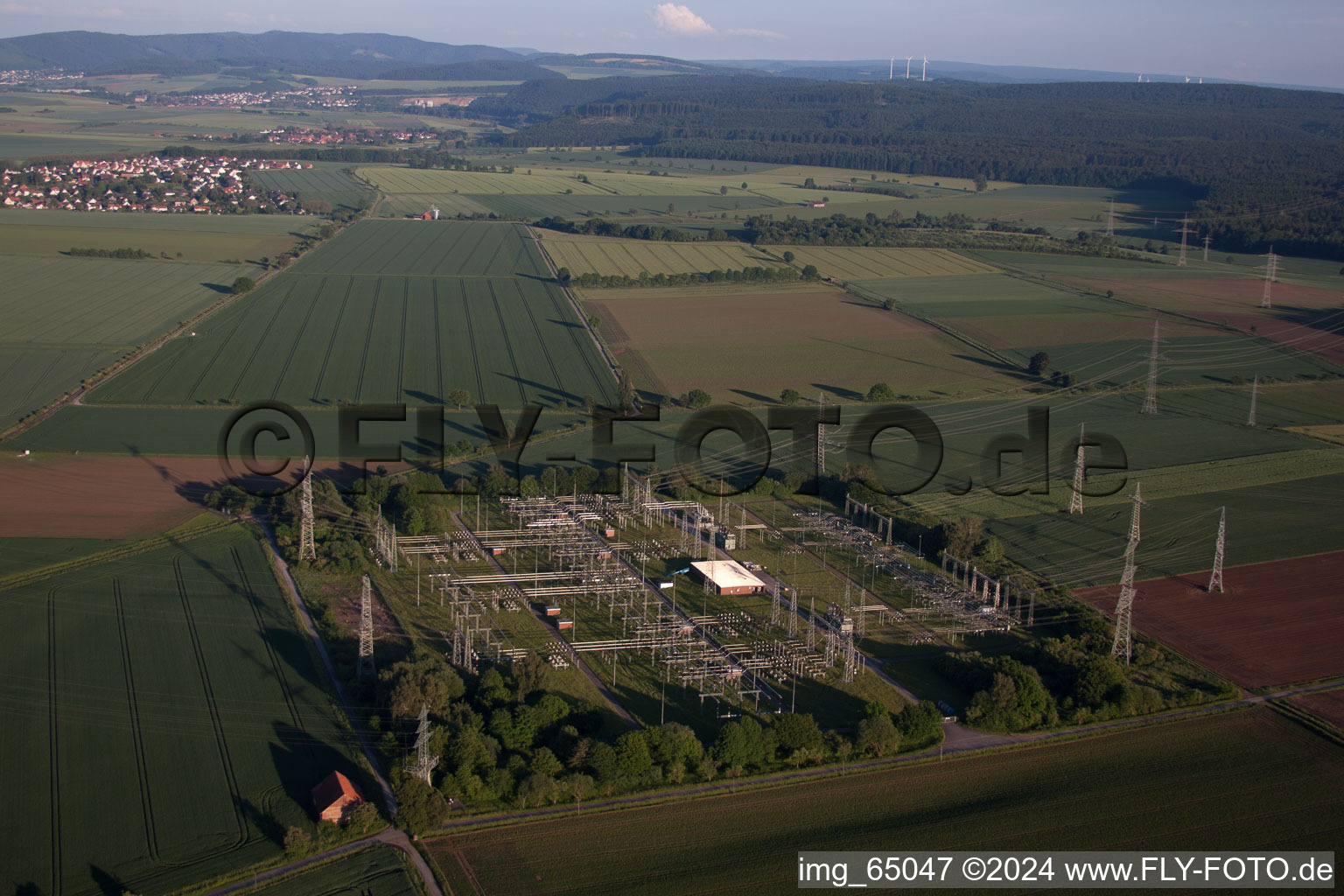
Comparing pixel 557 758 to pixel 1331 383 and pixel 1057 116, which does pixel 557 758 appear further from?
pixel 1057 116

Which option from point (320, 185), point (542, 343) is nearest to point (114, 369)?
point (542, 343)

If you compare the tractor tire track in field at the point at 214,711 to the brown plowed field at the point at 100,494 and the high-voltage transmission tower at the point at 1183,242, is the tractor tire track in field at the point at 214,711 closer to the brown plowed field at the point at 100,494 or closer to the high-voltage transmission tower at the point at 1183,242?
the brown plowed field at the point at 100,494

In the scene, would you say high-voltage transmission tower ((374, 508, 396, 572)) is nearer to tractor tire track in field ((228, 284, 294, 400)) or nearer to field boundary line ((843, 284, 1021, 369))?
tractor tire track in field ((228, 284, 294, 400))

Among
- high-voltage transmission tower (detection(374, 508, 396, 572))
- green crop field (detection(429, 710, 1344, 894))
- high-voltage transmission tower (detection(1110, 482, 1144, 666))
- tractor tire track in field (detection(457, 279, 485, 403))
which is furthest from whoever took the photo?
tractor tire track in field (detection(457, 279, 485, 403))

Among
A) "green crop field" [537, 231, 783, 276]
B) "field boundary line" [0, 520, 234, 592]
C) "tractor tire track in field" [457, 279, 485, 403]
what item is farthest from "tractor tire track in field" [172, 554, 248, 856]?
"green crop field" [537, 231, 783, 276]

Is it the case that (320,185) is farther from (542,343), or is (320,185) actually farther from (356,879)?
(356,879)

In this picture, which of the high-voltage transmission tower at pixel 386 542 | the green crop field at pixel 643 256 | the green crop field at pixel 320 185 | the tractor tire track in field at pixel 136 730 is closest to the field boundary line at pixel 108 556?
the tractor tire track in field at pixel 136 730

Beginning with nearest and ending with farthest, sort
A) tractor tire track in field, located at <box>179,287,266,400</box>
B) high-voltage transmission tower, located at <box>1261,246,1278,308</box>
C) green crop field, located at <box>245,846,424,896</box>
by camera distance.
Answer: green crop field, located at <box>245,846,424,896</box>
tractor tire track in field, located at <box>179,287,266,400</box>
high-voltage transmission tower, located at <box>1261,246,1278,308</box>
